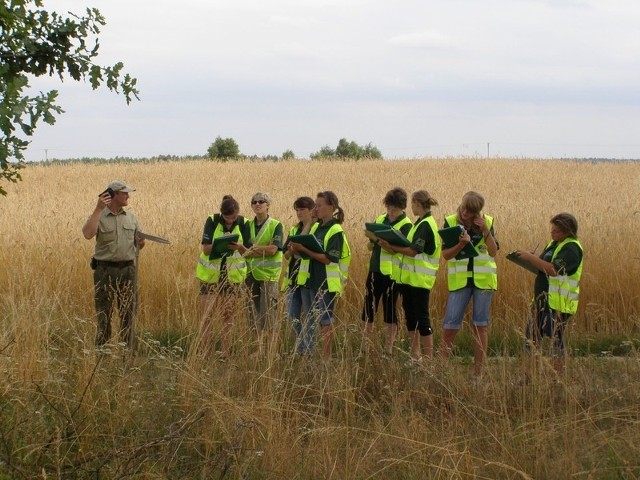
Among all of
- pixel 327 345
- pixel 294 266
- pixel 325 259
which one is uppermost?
pixel 325 259

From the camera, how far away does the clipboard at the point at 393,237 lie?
910 cm

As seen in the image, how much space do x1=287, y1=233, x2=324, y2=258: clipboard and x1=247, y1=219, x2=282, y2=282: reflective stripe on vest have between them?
0.91 meters

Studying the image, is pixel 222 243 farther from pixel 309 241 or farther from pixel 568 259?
pixel 568 259

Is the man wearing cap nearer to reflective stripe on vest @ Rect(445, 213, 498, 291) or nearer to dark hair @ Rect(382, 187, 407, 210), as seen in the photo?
dark hair @ Rect(382, 187, 407, 210)

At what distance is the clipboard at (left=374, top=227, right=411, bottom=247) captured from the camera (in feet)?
29.9

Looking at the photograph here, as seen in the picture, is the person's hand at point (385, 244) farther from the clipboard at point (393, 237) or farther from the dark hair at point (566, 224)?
the dark hair at point (566, 224)

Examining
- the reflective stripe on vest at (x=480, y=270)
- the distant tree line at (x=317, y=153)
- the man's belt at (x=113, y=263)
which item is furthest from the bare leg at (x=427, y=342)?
the distant tree line at (x=317, y=153)

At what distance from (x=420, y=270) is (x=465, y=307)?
59 centimetres

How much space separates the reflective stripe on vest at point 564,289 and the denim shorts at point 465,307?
69 cm

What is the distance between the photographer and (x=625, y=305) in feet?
38.6

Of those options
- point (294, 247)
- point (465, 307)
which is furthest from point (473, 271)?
point (294, 247)

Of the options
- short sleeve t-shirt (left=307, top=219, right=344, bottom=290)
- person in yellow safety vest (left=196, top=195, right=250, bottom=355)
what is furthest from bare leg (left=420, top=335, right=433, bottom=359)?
person in yellow safety vest (left=196, top=195, right=250, bottom=355)

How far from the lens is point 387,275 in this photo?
31.5 ft

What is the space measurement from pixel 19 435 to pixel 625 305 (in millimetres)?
8086
